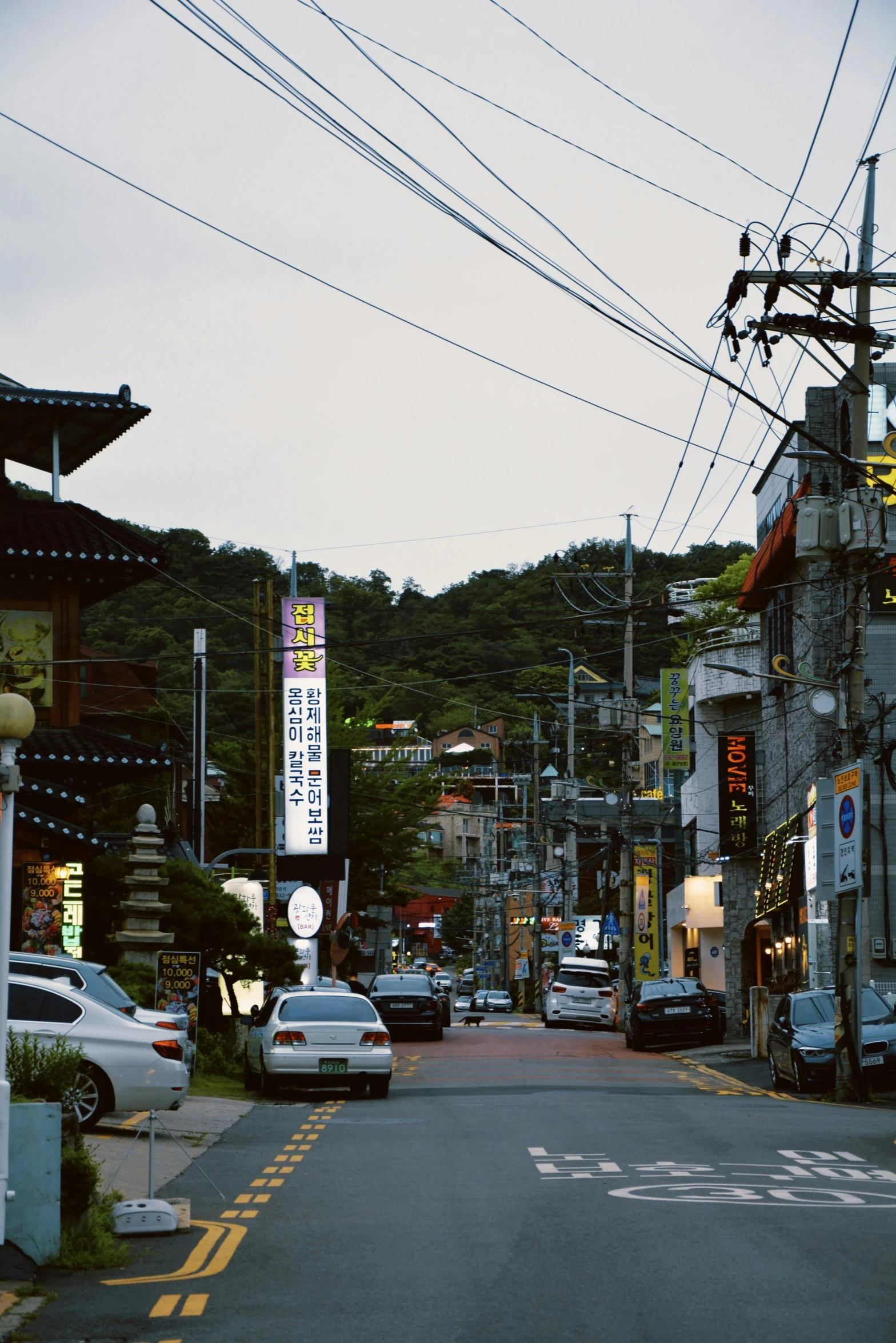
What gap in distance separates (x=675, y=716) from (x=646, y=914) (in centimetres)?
708

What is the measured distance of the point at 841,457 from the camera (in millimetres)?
18641

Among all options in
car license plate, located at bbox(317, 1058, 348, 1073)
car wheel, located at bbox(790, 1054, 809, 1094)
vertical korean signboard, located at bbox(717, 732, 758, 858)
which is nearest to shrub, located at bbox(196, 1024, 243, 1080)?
car license plate, located at bbox(317, 1058, 348, 1073)

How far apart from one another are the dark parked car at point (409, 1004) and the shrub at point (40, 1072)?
89.2 ft

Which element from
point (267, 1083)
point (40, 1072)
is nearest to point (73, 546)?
point (267, 1083)

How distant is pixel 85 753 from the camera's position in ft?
84.7

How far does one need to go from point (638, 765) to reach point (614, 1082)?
22105 mm

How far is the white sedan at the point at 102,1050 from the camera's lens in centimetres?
1606

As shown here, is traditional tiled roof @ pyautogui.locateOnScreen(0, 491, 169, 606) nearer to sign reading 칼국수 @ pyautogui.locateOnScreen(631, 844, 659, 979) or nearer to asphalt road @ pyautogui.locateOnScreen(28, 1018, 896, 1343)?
asphalt road @ pyautogui.locateOnScreen(28, 1018, 896, 1343)

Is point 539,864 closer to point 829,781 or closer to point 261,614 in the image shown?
point 261,614

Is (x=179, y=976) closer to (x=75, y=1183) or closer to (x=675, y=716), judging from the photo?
(x=75, y=1183)

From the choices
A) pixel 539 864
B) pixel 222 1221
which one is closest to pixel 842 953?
pixel 222 1221

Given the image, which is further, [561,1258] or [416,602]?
[416,602]

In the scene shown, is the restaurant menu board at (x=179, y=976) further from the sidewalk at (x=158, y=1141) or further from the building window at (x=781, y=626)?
the building window at (x=781, y=626)

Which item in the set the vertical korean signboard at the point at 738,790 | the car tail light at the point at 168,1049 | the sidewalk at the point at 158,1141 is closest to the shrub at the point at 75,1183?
the sidewalk at the point at 158,1141
